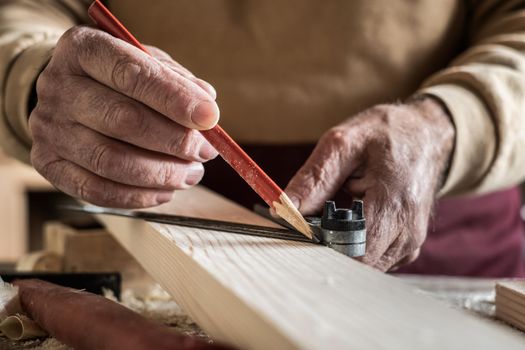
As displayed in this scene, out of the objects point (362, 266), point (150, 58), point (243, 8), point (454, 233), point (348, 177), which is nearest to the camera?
point (362, 266)

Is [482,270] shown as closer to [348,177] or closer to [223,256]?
[348,177]

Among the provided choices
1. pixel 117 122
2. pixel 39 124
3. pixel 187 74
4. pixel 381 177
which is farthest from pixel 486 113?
pixel 39 124

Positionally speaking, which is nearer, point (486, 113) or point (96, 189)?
point (96, 189)

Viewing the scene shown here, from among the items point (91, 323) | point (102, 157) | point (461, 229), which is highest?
point (102, 157)

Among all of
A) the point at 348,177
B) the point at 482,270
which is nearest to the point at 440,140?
the point at 348,177

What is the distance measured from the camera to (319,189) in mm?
1104

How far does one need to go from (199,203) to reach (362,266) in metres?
0.65

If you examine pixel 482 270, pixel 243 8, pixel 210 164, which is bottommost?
pixel 482 270

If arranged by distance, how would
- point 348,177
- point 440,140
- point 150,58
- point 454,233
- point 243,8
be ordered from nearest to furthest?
point 150,58
point 348,177
point 440,140
point 243,8
point 454,233

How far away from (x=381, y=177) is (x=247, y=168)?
262mm

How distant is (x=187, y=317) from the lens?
112 centimetres

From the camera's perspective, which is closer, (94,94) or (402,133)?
(94,94)

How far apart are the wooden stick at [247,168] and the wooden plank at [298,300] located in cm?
4

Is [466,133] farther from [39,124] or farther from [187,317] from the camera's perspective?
[39,124]
